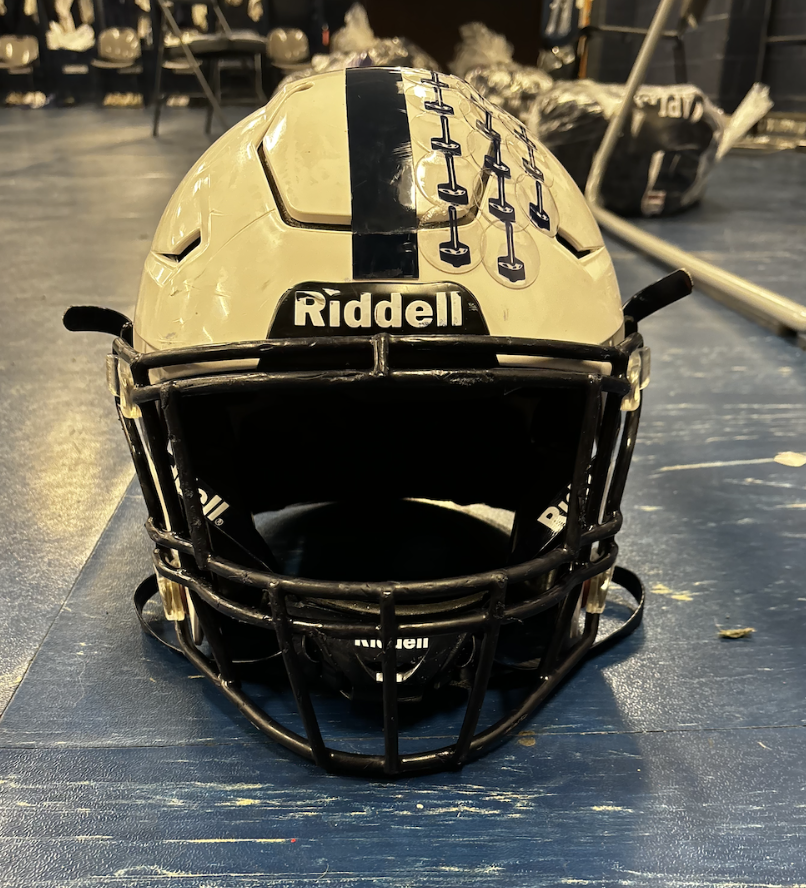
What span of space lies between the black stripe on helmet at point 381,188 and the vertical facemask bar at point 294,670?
27 cm

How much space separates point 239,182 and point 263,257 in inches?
3.9

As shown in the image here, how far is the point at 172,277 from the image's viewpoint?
697 mm

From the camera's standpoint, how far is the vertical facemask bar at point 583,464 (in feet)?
2.05

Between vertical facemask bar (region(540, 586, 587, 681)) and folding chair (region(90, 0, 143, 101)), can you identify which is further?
folding chair (region(90, 0, 143, 101))

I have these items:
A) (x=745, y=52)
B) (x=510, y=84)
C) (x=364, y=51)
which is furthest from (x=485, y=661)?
(x=745, y=52)

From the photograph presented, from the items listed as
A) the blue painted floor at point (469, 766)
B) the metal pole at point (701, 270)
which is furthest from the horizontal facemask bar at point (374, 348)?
the metal pole at point (701, 270)

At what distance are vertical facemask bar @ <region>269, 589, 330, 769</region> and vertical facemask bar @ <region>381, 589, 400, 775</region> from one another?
59 millimetres

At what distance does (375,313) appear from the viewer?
0.63 meters

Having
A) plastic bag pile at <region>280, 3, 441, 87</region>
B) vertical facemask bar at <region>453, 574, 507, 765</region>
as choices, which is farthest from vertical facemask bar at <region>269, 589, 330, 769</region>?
plastic bag pile at <region>280, 3, 441, 87</region>

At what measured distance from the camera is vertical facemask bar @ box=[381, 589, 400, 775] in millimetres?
601

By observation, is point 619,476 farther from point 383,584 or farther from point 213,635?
point 213,635

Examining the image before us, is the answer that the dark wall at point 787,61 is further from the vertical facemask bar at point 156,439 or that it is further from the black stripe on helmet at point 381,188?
the vertical facemask bar at point 156,439

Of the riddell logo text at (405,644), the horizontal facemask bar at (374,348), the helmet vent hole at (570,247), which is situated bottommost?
the riddell logo text at (405,644)

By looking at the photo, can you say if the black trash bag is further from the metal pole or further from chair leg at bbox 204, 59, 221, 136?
chair leg at bbox 204, 59, 221, 136
